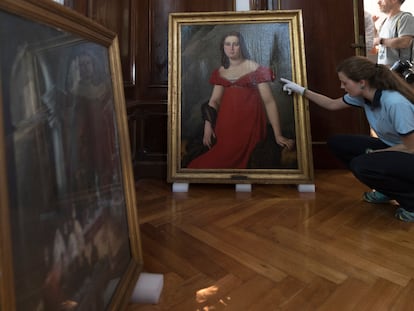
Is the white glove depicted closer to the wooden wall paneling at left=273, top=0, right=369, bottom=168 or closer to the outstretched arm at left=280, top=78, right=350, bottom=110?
the outstretched arm at left=280, top=78, right=350, bottom=110

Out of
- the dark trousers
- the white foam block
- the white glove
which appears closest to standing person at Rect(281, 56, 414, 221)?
the dark trousers

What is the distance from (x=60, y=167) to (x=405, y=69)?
247 cm

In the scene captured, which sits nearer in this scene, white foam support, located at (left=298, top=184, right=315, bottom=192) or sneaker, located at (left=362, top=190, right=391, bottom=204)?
sneaker, located at (left=362, top=190, right=391, bottom=204)

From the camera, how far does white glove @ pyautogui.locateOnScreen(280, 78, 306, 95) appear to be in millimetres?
2047

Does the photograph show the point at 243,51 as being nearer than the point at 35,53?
No

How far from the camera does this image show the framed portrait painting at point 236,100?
2092 millimetres

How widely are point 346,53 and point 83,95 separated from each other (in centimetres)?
243

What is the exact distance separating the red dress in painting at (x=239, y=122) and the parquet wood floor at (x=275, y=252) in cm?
23

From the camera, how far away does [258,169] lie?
2.09 meters

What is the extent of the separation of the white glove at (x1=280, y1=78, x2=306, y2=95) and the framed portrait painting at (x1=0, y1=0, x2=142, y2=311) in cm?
137

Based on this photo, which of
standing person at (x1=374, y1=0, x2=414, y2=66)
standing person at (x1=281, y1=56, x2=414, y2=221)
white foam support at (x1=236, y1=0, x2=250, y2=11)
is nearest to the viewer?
standing person at (x1=281, y1=56, x2=414, y2=221)

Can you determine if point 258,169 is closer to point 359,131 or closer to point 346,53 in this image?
point 359,131

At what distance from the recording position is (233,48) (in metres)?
2.12

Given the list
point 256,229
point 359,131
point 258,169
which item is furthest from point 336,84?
point 256,229
